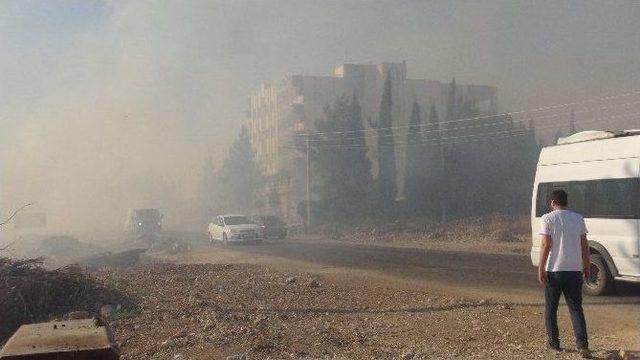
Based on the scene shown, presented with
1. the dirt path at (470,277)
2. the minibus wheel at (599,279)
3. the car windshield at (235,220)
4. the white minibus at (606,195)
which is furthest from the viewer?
the car windshield at (235,220)

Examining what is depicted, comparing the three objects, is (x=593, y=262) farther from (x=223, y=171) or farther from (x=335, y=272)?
(x=223, y=171)

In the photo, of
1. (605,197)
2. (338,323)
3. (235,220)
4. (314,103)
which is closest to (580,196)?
(605,197)

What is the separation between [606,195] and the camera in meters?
10.1

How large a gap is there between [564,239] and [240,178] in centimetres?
6279

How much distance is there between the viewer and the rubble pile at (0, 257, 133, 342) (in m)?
8.77

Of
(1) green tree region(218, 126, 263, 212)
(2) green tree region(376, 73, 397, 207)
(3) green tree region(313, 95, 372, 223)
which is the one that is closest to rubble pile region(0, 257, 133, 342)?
(3) green tree region(313, 95, 372, 223)

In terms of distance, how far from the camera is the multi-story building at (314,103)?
5903 cm

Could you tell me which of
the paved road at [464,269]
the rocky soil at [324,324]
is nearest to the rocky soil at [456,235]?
the paved road at [464,269]

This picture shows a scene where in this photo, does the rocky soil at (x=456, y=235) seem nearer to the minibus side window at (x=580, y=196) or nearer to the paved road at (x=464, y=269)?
the paved road at (x=464, y=269)

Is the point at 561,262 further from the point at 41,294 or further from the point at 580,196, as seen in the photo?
the point at 41,294

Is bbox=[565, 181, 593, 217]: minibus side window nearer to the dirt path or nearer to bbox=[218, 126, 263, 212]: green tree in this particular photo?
the dirt path

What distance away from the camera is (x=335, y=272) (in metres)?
15.2

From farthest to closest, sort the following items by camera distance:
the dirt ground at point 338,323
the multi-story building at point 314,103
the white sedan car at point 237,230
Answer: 1. the multi-story building at point 314,103
2. the white sedan car at point 237,230
3. the dirt ground at point 338,323

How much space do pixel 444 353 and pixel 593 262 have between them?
5.21 m
